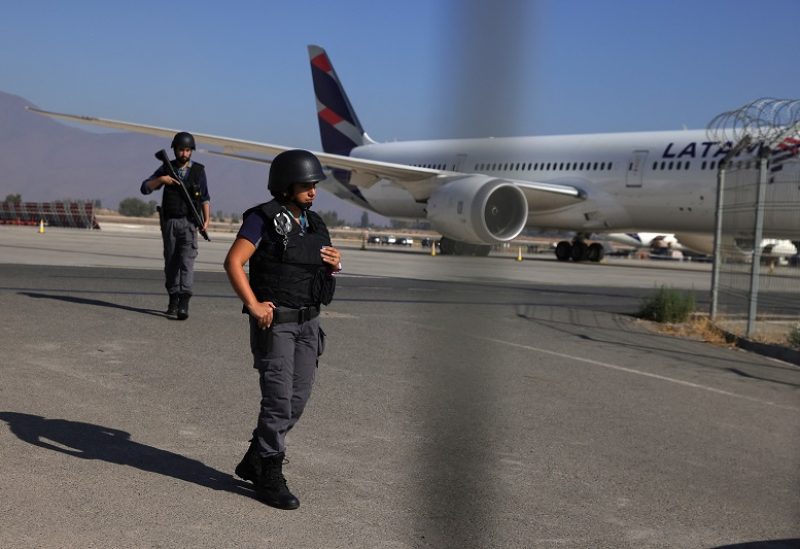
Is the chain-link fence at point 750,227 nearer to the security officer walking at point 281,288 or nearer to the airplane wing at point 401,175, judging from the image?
the security officer walking at point 281,288

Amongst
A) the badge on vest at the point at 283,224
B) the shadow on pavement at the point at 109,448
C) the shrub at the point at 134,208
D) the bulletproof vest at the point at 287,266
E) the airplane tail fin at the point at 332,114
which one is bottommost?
the shadow on pavement at the point at 109,448

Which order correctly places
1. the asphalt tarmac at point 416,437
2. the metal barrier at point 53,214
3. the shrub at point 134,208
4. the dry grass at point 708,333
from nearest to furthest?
the asphalt tarmac at point 416,437 → the dry grass at point 708,333 → the metal barrier at point 53,214 → the shrub at point 134,208

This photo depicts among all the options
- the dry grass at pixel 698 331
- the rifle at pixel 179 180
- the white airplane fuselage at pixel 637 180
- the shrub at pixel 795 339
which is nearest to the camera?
the rifle at pixel 179 180

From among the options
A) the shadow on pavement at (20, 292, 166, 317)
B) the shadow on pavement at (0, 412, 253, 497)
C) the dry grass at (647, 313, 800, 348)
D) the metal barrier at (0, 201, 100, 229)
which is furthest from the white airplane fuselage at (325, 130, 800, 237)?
the metal barrier at (0, 201, 100, 229)

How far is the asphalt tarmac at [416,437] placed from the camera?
8.98 feet

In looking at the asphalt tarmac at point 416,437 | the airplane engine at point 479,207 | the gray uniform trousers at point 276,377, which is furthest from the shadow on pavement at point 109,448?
the airplane engine at point 479,207

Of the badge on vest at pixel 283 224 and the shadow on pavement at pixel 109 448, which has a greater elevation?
the badge on vest at pixel 283 224

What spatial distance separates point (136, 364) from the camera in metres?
7.06

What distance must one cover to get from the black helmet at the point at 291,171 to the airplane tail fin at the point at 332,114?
33.5 metres

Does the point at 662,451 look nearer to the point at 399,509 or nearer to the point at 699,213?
the point at 399,509

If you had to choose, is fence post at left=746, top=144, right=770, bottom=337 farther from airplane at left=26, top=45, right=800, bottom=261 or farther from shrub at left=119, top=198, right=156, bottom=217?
shrub at left=119, top=198, right=156, bottom=217

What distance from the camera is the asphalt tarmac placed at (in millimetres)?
2736

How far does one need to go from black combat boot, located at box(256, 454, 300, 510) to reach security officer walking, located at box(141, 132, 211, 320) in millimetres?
5669

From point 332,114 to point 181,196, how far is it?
28912 mm
